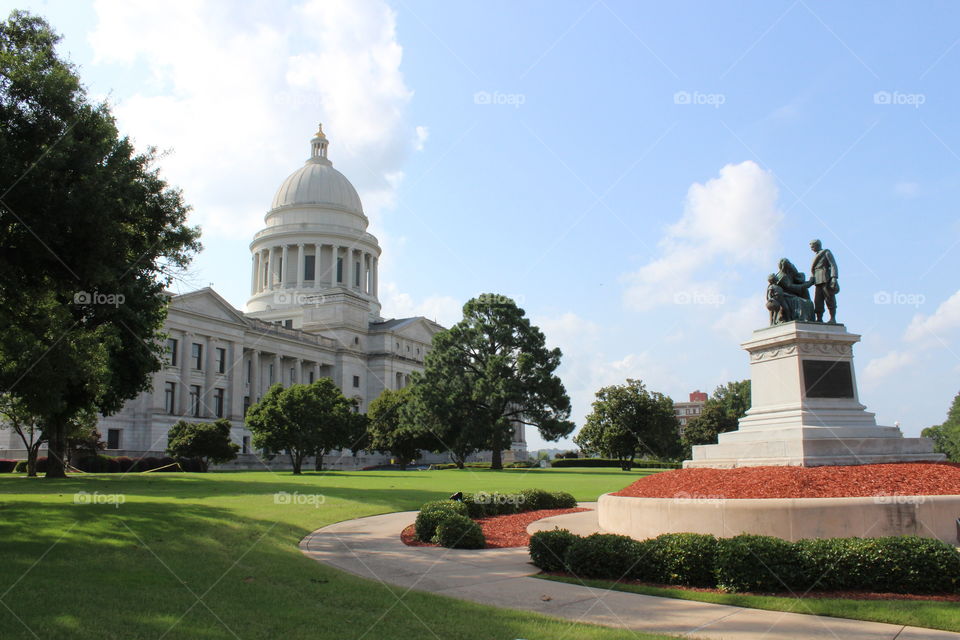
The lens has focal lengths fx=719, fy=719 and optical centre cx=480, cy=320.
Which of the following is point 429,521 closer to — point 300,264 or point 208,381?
point 208,381

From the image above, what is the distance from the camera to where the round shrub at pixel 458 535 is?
14.2m

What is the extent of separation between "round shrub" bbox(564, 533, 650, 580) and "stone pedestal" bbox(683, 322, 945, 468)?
561 cm

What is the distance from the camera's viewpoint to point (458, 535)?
1421 cm

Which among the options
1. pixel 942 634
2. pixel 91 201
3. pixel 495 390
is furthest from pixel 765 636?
pixel 495 390

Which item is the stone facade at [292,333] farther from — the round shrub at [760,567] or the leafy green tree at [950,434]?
the round shrub at [760,567]

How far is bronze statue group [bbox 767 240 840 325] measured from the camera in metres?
17.2

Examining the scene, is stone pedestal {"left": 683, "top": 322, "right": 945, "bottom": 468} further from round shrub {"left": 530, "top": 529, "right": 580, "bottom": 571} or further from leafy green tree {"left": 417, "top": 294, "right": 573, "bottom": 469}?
leafy green tree {"left": 417, "top": 294, "right": 573, "bottom": 469}

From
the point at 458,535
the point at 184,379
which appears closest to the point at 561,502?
the point at 458,535

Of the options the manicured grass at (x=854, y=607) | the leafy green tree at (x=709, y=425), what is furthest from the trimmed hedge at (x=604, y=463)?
the manicured grass at (x=854, y=607)

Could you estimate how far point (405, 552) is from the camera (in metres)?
13.5

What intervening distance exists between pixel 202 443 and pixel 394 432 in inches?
626
